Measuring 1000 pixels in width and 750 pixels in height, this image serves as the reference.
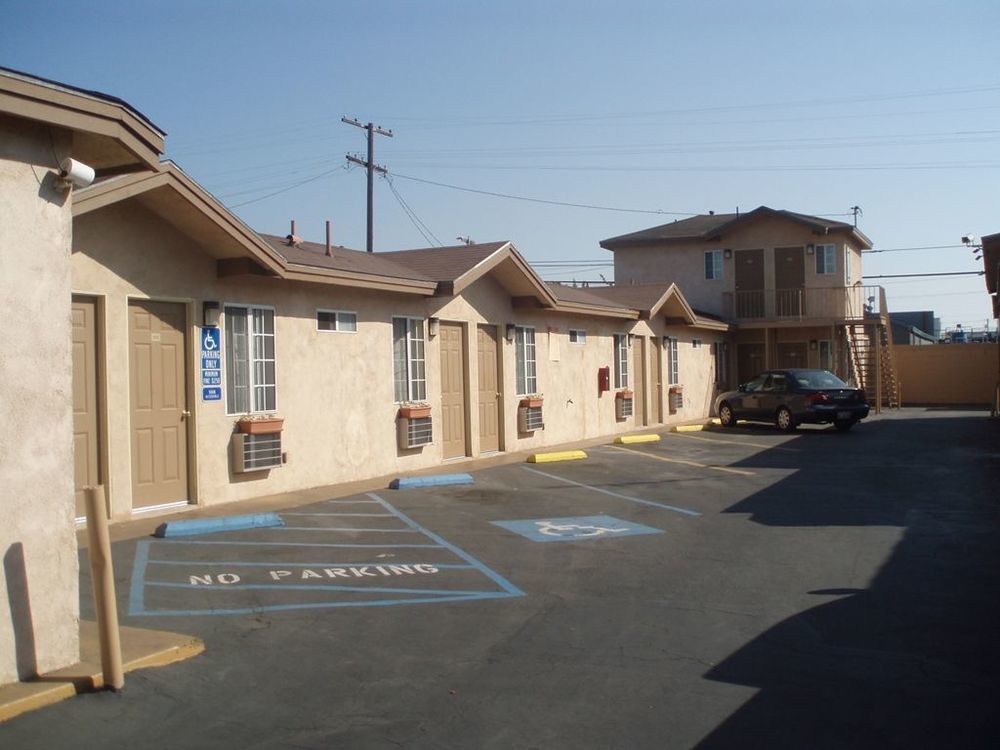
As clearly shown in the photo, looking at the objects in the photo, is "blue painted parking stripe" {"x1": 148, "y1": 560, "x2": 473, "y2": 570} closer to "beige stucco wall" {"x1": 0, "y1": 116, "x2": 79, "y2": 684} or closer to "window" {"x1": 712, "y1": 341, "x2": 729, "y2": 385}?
"beige stucco wall" {"x1": 0, "y1": 116, "x2": 79, "y2": 684}

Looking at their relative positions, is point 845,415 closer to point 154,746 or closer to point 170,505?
point 170,505

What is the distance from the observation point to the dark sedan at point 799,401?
24544 millimetres

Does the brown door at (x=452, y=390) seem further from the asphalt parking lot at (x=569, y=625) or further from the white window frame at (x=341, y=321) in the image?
the asphalt parking lot at (x=569, y=625)

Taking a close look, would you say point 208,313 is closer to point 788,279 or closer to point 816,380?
point 816,380

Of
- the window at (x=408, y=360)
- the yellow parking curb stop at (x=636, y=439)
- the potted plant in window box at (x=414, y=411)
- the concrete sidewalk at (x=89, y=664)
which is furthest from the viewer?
the yellow parking curb stop at (x=636, y=439)

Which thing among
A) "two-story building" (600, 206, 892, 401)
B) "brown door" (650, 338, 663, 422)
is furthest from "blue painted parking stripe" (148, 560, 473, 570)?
"two-story building" (600, 206, 892, 401)

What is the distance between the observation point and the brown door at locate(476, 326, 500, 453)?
1891cm

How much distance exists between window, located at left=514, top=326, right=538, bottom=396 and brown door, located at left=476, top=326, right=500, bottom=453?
74cm

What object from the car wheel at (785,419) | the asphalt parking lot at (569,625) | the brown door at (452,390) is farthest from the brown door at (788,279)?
the asphalt parking lot at (569,625)

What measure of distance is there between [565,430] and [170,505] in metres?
11.6

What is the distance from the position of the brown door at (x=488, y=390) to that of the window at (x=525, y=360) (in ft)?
2.43

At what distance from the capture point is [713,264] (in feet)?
118

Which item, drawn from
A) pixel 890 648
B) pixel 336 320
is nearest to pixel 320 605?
pixel 890 648

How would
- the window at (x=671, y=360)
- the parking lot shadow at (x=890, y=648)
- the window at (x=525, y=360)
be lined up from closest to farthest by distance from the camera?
1. the parking lot shadow at (x=890, y=648)
2. the window at (x=525, y=360)
3. the window at (x=671, y=360)
